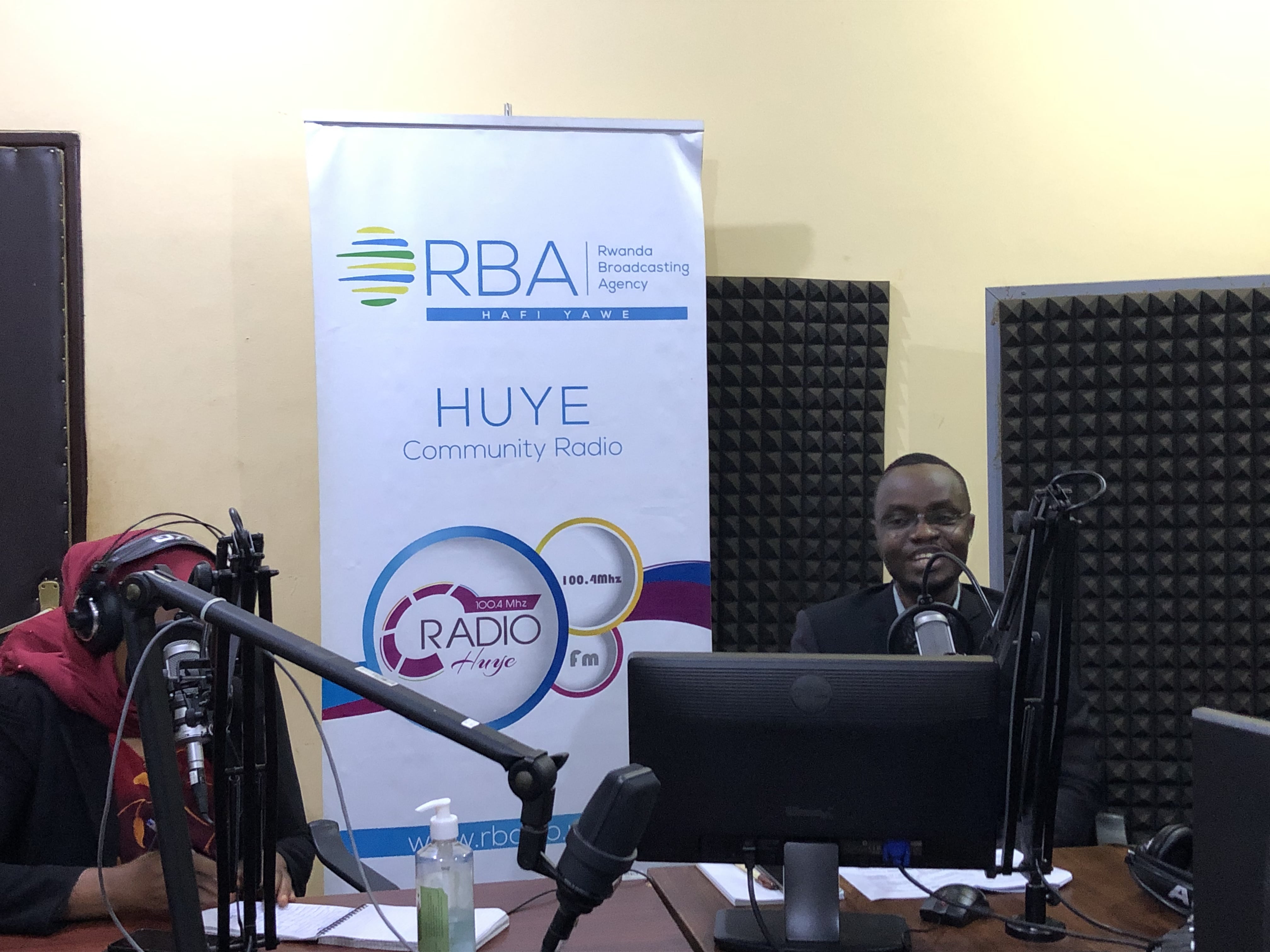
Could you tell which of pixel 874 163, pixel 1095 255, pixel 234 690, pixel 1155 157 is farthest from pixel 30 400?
pixel 1155 157

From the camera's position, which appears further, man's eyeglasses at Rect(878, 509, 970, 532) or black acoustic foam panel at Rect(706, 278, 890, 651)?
black acoustic foam panel at Rect(706, 278, 890, 651)

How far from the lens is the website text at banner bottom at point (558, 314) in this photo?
→ 2590 mm

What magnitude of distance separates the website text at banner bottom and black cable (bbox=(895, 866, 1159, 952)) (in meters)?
1.46

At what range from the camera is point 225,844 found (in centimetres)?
131

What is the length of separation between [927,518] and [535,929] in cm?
136

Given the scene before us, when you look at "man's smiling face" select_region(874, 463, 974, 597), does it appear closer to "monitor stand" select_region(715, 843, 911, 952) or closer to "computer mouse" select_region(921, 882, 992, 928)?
"computer mouse" select_region(921, 882, 992, 928)

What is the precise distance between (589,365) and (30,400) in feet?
4.66

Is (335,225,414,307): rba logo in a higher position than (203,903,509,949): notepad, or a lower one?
higher

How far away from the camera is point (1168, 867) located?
1644mm

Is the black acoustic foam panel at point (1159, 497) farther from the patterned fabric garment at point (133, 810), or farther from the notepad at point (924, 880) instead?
the patterned fabric garment at point (133, 810)

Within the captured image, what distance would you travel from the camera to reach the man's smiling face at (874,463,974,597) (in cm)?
253

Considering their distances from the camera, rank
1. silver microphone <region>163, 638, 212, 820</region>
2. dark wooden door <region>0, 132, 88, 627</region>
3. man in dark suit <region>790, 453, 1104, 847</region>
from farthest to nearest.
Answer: dark wooden door <region>0, 132, 88, 627</region> < man in dark suit <region>790, 453, 1104, 847</region> < silver microphone <region>163, 638, 212, 820</region>

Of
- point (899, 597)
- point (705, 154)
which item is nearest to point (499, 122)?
point (705, 154)

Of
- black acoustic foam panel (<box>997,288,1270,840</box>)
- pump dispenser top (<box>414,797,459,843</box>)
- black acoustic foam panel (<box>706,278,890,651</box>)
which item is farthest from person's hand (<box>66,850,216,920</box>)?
black acoustic foam panel (<box>997,288,1270,840</box>)
